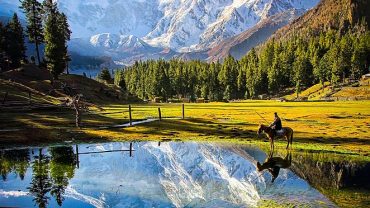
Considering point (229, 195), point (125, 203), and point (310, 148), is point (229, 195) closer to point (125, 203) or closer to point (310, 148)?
point (125, 203)

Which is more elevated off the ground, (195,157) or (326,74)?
(326,74)

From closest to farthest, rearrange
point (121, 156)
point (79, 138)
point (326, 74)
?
point (121, 156) → point (79, 138) → point (326, 74)

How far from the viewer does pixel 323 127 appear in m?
53.4

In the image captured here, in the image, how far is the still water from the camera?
874 inches

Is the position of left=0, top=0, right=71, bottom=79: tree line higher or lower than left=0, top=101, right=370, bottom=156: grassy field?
higher

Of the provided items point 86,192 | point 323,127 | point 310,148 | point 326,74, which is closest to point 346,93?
point 326,74

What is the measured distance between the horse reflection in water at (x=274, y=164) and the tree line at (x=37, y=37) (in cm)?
8885

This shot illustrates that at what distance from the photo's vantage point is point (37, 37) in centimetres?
12212

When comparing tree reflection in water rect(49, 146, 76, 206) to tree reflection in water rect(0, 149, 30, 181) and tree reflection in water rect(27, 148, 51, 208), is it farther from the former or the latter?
tree reflection in water rect(0, 149, 30, 181)

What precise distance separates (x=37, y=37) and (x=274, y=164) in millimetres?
107766

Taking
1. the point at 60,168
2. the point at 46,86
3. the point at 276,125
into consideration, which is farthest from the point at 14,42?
the point at 276,125

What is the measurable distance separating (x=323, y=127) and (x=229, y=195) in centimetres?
3402

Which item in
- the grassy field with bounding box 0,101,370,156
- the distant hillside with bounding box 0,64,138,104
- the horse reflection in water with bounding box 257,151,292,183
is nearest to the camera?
the horse reflection in water with bounding box 257,151,292,183

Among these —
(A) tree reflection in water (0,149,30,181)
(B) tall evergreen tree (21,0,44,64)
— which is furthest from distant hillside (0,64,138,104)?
(A) tree reflection in water (0,149,30,181)
